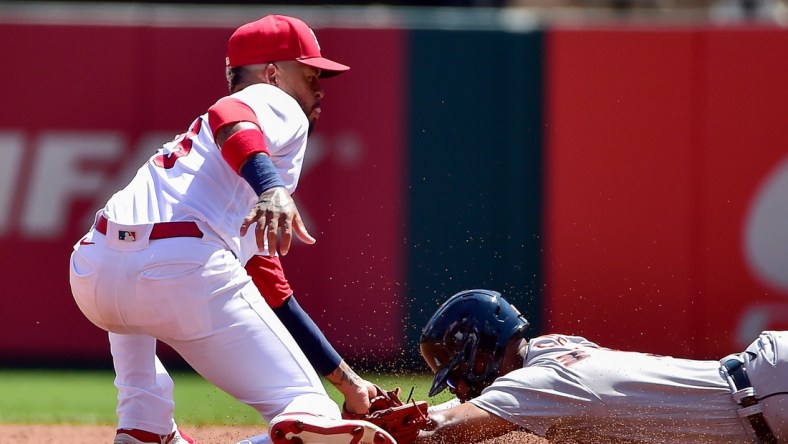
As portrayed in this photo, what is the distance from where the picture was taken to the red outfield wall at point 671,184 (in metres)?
7.74

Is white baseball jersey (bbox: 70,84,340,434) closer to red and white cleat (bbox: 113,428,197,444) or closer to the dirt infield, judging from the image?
red and white cleat (bbox: 113,428,197,444)

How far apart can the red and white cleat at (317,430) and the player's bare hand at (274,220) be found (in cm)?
42

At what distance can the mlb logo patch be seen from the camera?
3088mm

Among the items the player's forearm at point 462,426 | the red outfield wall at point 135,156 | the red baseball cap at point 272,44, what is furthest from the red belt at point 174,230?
the red outfield wall at point 135,156

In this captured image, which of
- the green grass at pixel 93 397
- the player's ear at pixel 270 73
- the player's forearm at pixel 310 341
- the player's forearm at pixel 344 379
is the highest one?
the player's ear at pixel 270 73

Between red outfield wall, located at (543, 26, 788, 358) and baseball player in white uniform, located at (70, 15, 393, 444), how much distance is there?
15.7 ft

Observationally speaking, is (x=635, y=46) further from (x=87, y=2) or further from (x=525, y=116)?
(x=87, y=2)

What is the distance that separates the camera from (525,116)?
26.2ft

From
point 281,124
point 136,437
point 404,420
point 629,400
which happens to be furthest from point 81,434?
point 629,400

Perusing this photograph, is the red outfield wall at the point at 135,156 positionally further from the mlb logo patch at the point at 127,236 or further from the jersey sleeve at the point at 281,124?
the mlb logo patch at the point at 127,236

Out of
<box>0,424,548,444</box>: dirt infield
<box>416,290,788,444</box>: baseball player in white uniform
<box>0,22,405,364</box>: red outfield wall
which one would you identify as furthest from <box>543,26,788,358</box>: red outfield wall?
<box>416,290,788,444</box>: baseball player in white uniform

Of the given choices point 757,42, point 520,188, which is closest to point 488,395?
point 520,188

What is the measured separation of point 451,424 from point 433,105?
477 cm

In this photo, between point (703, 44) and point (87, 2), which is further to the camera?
point (87, 2)
